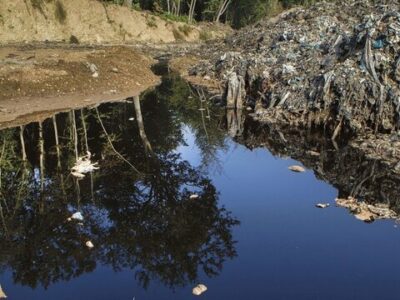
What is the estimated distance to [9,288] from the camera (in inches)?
262

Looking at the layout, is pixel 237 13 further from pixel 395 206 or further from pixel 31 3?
pixel 395 206

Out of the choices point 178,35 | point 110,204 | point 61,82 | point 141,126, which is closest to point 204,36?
point 178,35

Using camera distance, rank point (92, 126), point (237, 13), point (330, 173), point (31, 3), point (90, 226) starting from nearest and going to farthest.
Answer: point (90, 226)
point (330, 173)
point (92, 126)
point (31, 3)
point (237, 13)

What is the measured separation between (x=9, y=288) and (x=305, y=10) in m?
26.0

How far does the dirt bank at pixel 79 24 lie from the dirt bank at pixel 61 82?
44.5ft

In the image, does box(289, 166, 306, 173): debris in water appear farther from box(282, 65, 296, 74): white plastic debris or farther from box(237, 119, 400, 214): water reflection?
box(282, 65, 296, 74): white plastic debris

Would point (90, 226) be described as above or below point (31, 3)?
below

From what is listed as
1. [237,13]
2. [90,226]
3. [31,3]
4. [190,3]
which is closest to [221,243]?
[90,226]

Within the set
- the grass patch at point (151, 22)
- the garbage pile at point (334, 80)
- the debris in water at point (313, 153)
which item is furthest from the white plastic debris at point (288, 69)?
the grass patch at point (151, 22)

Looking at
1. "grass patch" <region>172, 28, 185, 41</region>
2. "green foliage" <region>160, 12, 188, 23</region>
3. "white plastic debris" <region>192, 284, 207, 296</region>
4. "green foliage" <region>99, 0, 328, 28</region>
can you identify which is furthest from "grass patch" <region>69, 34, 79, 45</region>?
"white plastic debris" <region>192, 284, 207, 296</region>

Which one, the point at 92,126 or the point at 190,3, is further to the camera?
the point at 190,3

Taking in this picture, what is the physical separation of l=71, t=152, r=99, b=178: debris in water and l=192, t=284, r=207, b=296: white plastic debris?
486cm

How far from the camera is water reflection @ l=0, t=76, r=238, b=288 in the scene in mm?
7348

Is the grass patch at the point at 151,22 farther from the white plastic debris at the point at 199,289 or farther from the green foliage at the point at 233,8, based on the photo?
the white plastic debris at the point at 199,289
